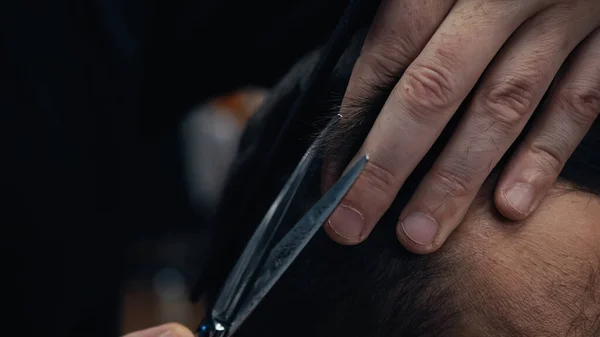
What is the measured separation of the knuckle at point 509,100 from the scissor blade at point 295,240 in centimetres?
13

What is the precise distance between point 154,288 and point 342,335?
1.67 metres

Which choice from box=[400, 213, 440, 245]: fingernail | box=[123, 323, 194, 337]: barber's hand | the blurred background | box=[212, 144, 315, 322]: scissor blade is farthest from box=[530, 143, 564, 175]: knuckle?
the blurred background

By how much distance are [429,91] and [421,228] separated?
0.13 m

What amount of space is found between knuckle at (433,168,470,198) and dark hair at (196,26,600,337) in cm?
4

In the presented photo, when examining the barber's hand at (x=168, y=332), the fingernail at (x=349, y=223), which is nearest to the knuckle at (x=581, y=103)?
the fingernail at (x=349, y=223)

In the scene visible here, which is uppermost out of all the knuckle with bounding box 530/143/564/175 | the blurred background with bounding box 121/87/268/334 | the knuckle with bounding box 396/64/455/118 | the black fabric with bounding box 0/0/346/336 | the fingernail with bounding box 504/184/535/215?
the knuckle with bounding box 396/64/455/118

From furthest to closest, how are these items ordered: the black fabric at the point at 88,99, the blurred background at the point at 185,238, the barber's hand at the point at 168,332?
the blurred background at the point at 185,238 < the black fabric at the point at 88,99 < the barber's hand at the point at 168,332

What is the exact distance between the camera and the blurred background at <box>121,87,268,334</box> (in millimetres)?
2053

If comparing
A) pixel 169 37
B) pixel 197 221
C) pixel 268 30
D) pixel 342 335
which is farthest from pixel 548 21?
pixel 197 221

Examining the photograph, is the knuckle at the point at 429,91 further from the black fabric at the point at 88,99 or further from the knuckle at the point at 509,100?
the black fabric at the point at 88,99

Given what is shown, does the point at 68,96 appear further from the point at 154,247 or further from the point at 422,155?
the point at 154,247

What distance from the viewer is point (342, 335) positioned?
70 cm

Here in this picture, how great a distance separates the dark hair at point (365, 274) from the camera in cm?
68

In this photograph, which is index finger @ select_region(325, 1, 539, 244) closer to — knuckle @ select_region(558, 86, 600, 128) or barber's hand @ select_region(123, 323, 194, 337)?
knuckle @ select_region(558, 86, 600, 128)
